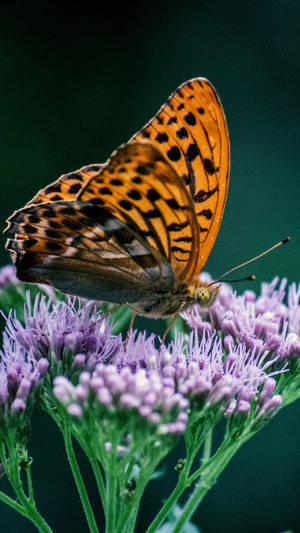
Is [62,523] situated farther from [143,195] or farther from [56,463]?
[143,195]

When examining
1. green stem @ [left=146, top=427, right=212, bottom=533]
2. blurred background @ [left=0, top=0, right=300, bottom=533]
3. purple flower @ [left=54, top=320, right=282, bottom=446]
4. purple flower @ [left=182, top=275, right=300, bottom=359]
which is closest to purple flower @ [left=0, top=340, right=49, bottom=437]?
purple flower @ [left=54, top=320, right=282, bottom=446]

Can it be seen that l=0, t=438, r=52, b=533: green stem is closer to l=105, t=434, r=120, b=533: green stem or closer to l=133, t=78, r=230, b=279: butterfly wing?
l=105, t=434, r=120, b=533: green stem

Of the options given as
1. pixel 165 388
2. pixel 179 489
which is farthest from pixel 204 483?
pixel 165 388

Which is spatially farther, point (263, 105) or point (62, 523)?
point (263, 105)

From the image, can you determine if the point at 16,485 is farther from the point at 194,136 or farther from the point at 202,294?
the point at 194,136

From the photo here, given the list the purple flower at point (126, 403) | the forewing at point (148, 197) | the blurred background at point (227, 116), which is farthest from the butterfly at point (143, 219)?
→ the blurred background at point (227, 116)

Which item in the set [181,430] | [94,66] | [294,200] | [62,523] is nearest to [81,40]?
[94,66]
